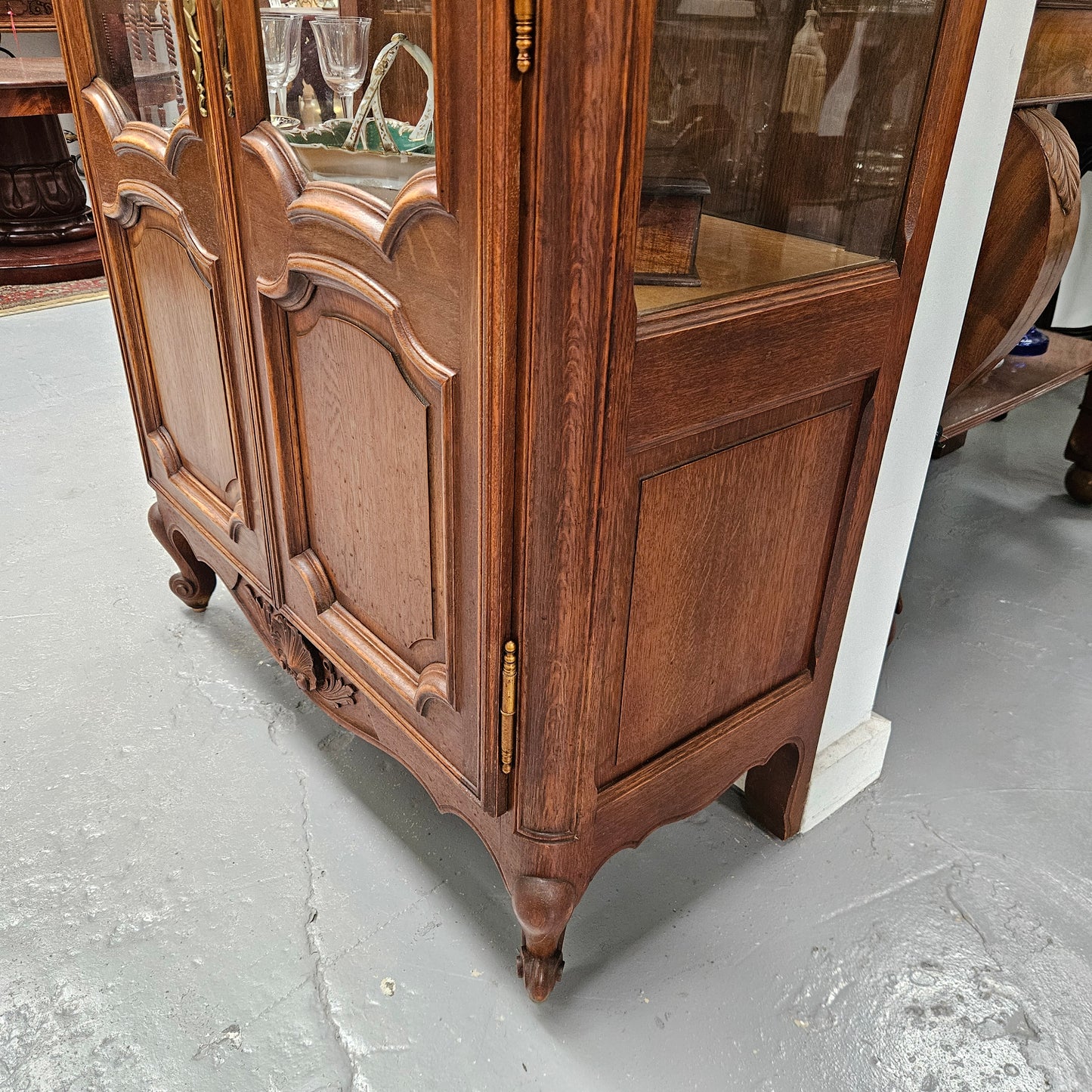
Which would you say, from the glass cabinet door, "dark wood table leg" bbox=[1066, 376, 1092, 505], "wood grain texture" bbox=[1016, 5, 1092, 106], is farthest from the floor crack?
"dark wood table leg" bbox=[1066, 376, 1092, 505]

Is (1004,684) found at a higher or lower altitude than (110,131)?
lower

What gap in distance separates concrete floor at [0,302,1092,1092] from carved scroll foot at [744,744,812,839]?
3 cm

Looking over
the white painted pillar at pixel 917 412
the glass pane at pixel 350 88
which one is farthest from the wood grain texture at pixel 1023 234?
the glass pane at pixel 350 88

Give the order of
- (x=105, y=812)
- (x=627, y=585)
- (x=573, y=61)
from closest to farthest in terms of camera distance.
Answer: (x=573, y=61) → (x=627, y=585) → (x=105, y=812)

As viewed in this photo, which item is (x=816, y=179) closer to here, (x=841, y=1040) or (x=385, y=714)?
Answer: (x=385, y=714)

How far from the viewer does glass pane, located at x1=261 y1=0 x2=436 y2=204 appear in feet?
3.06

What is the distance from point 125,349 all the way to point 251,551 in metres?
0.49

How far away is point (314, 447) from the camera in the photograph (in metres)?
1.22

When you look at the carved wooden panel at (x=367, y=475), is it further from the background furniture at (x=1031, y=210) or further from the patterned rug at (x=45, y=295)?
the patterned rug at (x=45, y=295)

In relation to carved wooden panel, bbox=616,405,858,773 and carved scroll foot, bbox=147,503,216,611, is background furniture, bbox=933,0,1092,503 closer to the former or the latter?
carved wooden panel, bbox=616,405,858,773

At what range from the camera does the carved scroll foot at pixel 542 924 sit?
111 cm

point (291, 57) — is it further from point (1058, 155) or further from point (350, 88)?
point (1058, 155)

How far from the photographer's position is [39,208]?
13.6 ft

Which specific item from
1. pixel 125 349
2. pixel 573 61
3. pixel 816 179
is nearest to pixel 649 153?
pixel 573 61
